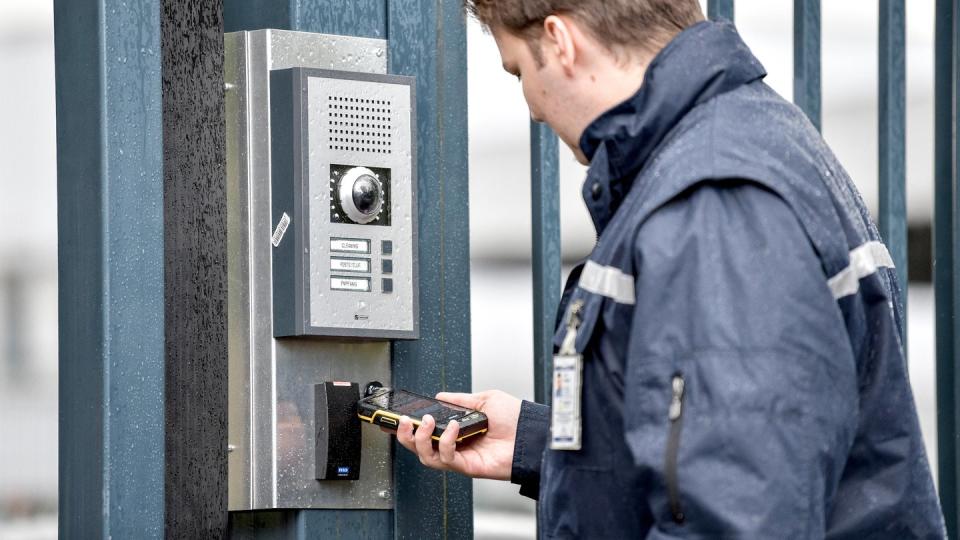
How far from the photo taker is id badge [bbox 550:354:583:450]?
5.97ft

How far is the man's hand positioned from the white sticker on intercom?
13.8 inches

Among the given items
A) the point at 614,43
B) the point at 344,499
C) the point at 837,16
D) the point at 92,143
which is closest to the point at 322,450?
the point at 344,499

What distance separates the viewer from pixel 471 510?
2678 mm

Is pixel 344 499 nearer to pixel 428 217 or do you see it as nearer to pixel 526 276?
pixel 428 217

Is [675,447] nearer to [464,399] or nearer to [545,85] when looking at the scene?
[545,85]

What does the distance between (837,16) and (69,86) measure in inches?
130

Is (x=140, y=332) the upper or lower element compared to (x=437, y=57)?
lower

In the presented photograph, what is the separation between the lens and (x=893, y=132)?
3.06 m

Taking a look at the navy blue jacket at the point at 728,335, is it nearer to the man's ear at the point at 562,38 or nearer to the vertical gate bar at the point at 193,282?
the man's ear at the point at 562,38

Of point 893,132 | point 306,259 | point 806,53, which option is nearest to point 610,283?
point 306,259

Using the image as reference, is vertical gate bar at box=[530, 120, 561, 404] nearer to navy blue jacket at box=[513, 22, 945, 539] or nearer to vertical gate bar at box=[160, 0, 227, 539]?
vertical gate bar at box=[160, 0, 227, 539]

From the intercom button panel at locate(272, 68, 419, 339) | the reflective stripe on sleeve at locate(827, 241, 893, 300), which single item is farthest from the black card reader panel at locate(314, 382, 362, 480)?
the reflective stripe on sleeve at locate(827, 241, 893, 300)

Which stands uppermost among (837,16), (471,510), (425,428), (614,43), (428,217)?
(837,16)

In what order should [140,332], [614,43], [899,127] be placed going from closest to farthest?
[614,43] → [140,332] → [899,127]
